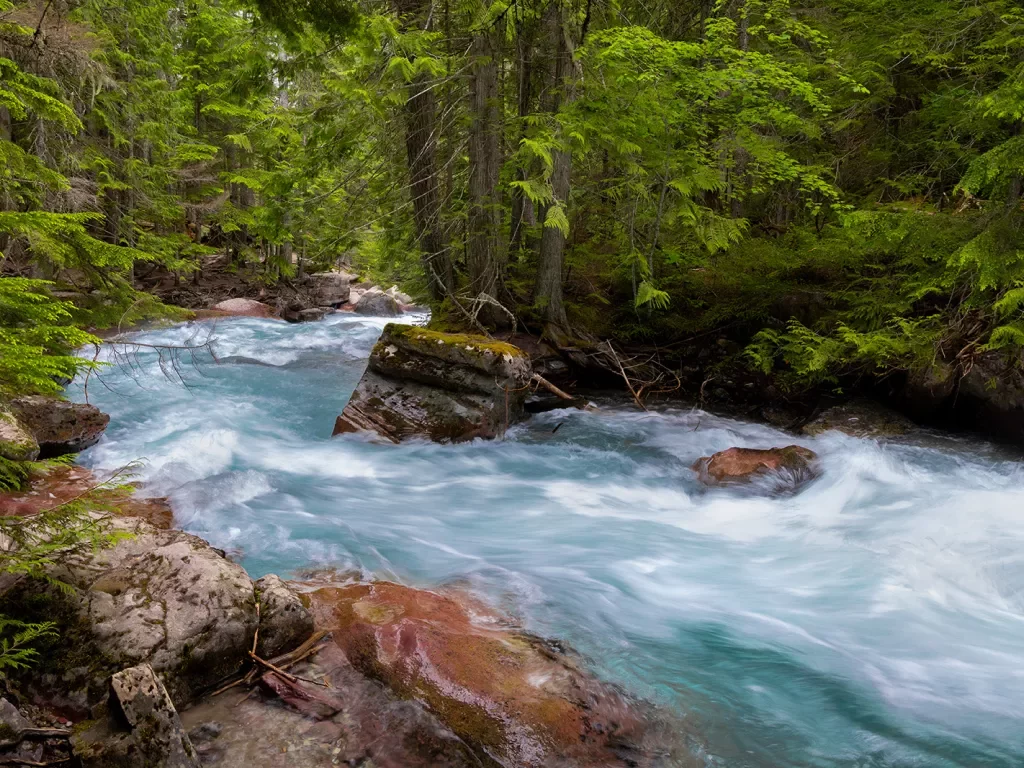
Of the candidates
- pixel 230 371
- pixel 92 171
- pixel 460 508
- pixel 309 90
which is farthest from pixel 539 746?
pixel 309 90

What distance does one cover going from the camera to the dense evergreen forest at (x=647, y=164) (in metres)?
7.72

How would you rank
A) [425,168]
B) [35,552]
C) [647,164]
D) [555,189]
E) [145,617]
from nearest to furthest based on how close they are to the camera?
[35,552] < [145,617] < [647,164] < [555,189] < [425,168]

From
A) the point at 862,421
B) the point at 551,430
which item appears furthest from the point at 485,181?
the point at 862,421

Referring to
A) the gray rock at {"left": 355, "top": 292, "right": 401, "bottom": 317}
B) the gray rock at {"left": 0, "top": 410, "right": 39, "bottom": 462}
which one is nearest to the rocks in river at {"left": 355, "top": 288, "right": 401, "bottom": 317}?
the gray rock at {"left": 355, "top": 292, "right": 401, "bottom": 317}

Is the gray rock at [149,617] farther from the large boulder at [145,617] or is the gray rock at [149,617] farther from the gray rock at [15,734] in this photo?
the gray rock at [15,734]

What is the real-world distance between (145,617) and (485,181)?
8634 millimetres

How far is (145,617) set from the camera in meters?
3.34

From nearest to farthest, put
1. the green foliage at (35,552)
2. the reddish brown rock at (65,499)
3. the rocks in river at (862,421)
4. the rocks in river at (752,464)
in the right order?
the green foliage at (35,552), the reddish brown rock at (65,499), the rocks in river at (752,464), the rocks in river at (862,421)

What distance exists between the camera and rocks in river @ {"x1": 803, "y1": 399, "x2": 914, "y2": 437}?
877 centimetres

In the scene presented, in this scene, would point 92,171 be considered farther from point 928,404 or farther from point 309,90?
point 928,404

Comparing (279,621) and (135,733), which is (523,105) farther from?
(135,733)

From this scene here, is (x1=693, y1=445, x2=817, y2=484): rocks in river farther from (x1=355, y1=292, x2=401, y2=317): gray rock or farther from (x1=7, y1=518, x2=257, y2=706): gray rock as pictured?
(x1=355, y1=292, x2=401, y2=317): gray rock

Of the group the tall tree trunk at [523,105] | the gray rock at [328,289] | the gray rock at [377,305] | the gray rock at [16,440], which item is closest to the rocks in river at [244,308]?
the gray rock at [328,289]

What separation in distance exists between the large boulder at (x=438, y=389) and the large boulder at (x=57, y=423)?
298 centimetres
